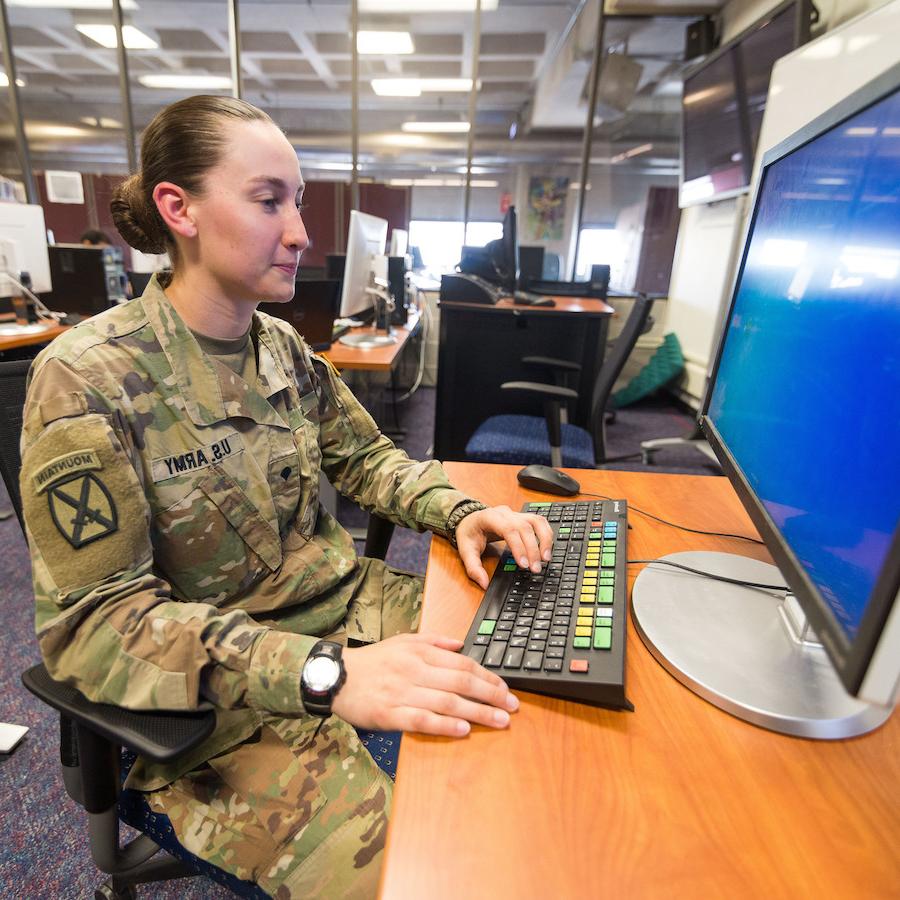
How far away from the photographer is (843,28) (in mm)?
2549

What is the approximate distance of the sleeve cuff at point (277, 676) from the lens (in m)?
0.64

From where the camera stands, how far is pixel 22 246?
9.24ft

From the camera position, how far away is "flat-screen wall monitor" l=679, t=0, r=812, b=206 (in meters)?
3.24

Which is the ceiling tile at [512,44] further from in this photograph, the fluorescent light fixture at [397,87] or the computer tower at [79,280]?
the computer tower at [79,280]

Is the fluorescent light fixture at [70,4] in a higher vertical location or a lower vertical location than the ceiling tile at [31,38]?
higher

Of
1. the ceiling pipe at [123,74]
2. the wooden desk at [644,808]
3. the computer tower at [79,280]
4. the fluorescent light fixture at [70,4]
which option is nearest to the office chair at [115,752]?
the wooden desk at [644,808]

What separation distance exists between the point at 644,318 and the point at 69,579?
2.15 meters

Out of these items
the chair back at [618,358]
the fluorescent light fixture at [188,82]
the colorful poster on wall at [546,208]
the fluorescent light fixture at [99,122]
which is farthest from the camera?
the colorful poster on wall at [546,208]

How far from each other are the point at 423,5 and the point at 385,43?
3.13 feet

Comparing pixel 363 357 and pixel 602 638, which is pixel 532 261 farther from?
pixel 602 638

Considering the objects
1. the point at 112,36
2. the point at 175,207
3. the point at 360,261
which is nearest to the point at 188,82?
the point at 112,36

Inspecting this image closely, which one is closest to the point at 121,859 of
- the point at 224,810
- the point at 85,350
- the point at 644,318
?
the point at 224,810

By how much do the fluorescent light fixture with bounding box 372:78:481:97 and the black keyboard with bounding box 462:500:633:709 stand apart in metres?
7.46

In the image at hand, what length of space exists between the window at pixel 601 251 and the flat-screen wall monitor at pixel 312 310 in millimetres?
3334
